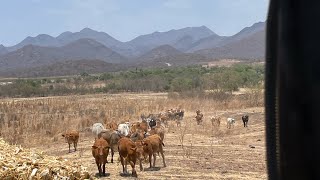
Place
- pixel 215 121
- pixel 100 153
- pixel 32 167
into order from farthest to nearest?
1. pixel 215 121
2. pixel 100 153
3. pixel 32 167

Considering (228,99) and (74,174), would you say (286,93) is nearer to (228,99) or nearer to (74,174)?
(74,174)

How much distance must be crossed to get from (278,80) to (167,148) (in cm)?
1846

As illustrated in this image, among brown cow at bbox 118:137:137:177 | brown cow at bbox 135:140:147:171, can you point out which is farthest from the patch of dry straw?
brown cow at bbox 135:140:147:171

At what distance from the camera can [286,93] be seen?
1.08 metres

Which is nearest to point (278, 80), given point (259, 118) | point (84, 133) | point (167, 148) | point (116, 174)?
point (116, 174)

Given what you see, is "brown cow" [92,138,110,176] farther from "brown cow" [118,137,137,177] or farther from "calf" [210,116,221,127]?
"calf" [210,116,221,127]

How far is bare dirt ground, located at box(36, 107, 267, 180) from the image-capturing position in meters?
14.1

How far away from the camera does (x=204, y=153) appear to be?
17938mm

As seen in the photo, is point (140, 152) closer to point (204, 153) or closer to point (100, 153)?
point (100, 153)

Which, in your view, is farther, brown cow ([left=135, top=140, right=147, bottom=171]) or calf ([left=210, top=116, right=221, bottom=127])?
calf ([left=210, top=116, right=221, bottom=127])

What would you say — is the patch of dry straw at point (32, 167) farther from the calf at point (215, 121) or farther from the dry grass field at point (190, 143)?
the calf at point (215, 121)

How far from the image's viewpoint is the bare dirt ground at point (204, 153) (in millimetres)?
14109

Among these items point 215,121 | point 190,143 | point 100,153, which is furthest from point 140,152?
point 215,121

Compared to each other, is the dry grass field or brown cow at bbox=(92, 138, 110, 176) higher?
brown cow at bbox=(92, 138, 110, 176)
